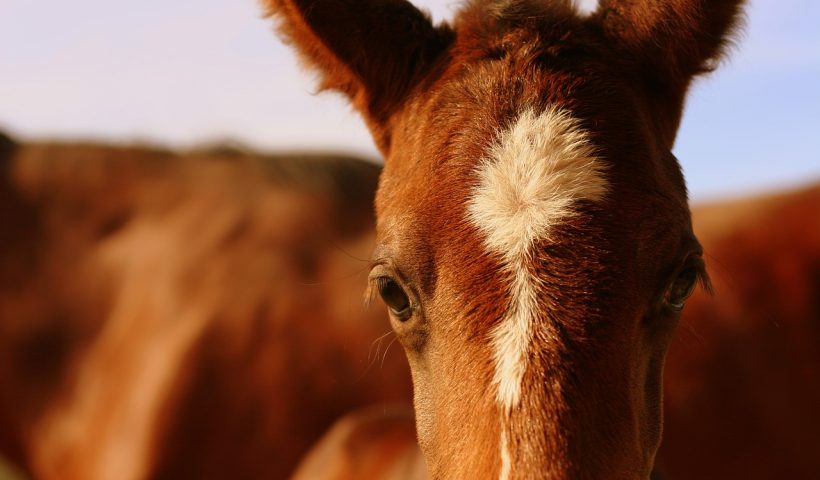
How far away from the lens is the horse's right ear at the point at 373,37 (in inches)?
94.5

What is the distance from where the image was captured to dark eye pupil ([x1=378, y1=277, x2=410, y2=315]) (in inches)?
82.0

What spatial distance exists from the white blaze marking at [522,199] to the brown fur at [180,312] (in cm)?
249

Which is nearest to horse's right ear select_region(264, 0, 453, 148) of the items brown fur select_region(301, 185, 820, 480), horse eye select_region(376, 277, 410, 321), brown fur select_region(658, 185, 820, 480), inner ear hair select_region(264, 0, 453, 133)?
inner ear hair select_region(264, 0, 453, 133)

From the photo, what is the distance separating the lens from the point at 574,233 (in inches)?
71.5

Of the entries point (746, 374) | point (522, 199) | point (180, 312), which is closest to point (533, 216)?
point (522, 199)

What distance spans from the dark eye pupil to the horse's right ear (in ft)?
2.07

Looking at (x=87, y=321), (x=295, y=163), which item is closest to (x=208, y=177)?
(x=295, y=163)

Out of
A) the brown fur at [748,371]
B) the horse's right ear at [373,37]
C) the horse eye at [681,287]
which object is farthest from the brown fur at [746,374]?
the horse eye at [681,287]

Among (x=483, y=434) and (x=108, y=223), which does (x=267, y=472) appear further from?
(x=483, y=434)

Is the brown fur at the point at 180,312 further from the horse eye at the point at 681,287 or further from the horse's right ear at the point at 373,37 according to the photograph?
the horse eye at the point at 681,287

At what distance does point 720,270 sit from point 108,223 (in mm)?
3487

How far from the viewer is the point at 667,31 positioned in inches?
89.9

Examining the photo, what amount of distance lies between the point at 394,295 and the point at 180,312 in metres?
2.89

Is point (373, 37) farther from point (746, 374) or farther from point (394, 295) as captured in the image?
point (746, 374)
